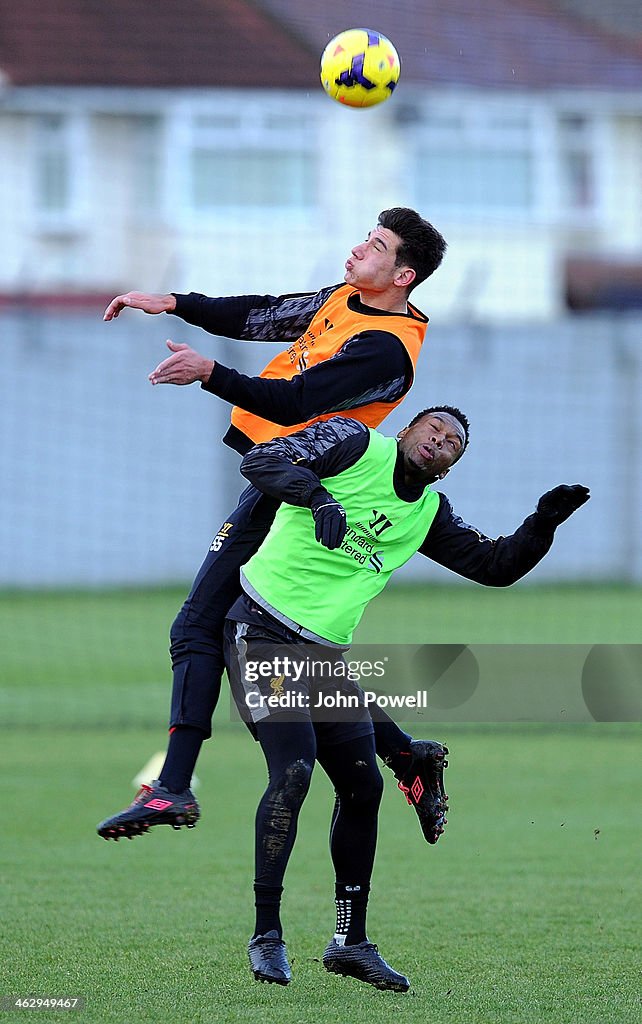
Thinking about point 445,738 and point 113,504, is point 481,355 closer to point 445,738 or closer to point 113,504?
point 113,504

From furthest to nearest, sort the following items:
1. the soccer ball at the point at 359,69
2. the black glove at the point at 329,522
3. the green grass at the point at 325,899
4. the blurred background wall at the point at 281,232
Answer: the blurred background wall at the point at 281,232 → the soccer ball at the point at 359,69 → the green grass at the point at 325,899 → the black glove at the point at 329,522

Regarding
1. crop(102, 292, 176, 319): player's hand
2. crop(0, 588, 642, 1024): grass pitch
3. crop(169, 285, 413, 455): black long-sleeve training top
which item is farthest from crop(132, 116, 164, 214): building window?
crop(102, 292, 176, 319): player's hand

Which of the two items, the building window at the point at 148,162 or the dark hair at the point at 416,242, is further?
the building window at the point at 148,162

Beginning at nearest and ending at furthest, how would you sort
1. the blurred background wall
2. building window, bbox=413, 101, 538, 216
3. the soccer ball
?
the soccer ball
the blurred background wall
building window, bbox=413, 101, 538, 216

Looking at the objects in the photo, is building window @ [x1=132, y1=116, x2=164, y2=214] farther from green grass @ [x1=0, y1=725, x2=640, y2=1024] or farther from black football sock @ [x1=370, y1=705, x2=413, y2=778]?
black football sock @ [x1=370, y1=705, x2=413, y2=778]

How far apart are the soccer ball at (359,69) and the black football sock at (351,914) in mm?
2932

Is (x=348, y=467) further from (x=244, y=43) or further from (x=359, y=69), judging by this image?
(x=244, y=43)

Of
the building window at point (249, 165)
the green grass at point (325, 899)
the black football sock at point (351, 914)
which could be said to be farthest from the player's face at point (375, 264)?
the building window at point (249, 165)

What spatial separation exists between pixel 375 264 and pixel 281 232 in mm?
22443

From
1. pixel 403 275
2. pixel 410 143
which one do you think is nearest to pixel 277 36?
pixel 410 143

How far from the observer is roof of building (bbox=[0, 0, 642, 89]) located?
85.6 ft

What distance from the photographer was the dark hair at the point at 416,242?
18.9 feet

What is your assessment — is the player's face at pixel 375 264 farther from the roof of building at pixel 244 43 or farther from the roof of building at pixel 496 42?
the roof of building at pixel 244 43

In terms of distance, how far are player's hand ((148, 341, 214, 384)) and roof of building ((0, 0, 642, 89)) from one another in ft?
69.2
